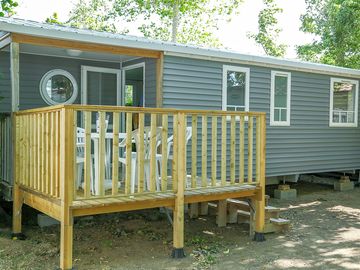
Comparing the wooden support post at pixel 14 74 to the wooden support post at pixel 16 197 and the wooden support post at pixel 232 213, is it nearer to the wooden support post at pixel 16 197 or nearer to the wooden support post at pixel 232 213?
the wooden support post at pixel 16 197

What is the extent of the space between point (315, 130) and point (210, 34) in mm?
16525

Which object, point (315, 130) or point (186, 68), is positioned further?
point (315, 130)

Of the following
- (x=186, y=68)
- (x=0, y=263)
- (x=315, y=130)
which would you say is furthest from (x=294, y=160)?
(x=0, y=263)

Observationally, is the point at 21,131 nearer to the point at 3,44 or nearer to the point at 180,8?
the point at 3,44

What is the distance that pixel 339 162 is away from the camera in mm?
10523

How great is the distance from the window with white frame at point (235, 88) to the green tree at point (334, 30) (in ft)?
31.2

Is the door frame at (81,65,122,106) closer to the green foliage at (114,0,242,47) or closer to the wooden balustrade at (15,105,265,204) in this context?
the wooden balustrade at (15,105,265,204)

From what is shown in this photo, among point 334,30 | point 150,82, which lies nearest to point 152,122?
point 150,82

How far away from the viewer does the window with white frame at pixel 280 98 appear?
8977mm

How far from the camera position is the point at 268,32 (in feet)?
82.4

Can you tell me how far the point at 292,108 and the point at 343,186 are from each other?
2.83 m

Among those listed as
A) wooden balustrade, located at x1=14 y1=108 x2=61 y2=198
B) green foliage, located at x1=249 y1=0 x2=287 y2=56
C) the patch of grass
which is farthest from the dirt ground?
green foliage, located at x1=249 y1=0 x2=287 y2=56

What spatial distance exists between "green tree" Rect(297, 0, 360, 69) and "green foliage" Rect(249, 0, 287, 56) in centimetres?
300

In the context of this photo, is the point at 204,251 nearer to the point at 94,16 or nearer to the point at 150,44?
the point at 150,44
